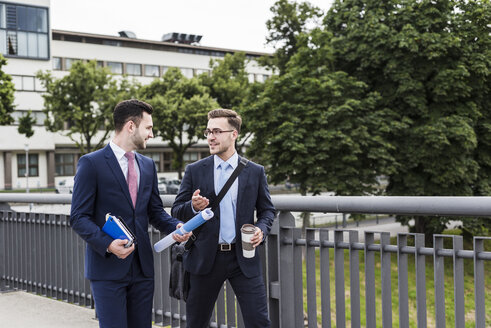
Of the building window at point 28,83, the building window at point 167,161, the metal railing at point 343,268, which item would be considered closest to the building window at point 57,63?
the building window at point 28,83

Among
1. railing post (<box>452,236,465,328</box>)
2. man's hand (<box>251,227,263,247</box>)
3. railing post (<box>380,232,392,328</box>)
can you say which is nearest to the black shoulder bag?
man's hand (<box>251,227,263,247</box>)

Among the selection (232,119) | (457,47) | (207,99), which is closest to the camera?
(232,119)

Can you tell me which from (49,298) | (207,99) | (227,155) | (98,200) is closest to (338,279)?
(227,155)

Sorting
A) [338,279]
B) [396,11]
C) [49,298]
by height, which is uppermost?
[396,11]

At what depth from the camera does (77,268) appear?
605 centimetres

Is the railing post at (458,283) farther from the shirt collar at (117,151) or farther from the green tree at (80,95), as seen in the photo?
the green tree at (80,95)

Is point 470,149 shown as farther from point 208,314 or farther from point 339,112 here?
point 208,314

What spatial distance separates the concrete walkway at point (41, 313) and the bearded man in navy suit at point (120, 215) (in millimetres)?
2388

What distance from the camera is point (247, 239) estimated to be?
3301 mm

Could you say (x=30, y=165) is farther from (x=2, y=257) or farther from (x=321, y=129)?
(x=2, y=257)

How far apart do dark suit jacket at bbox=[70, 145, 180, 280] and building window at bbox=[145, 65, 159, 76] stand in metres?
65.7

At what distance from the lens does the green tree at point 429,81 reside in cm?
2247

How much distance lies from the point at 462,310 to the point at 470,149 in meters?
21.4

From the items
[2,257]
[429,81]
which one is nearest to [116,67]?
[429,81]
